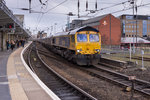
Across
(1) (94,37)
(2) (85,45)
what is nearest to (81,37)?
(2) (85,45)

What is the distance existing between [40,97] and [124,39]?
61694 mm

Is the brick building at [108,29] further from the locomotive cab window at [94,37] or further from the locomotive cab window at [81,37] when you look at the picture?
the locomotive cab window at [81,37]

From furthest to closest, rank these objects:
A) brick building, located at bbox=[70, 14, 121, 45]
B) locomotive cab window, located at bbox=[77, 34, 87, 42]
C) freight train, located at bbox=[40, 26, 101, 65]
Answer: brick building, located at bbox=[70, 14, 121, 45] → locomotive cab window, located at bbox=[77, 34, 87, 42] → freight train, located at bbox=[40, 26, 101, 65]

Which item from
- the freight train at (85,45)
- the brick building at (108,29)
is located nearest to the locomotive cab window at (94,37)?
the freight train at (85,45)

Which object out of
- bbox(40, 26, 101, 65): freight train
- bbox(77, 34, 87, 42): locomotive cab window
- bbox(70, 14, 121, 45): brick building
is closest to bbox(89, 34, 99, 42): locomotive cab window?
bbox(40, 26, 101, 65): freight train

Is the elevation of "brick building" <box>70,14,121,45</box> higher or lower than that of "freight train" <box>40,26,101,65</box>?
higher

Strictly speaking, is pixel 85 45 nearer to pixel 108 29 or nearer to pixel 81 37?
pixel 81 37

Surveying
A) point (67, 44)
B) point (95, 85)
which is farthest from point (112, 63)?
point (95, 85)

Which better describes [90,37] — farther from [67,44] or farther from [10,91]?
[10,91]

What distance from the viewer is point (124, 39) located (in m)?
63.4

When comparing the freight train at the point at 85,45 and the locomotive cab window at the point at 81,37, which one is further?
the locomotive cab window at the point at 81,37

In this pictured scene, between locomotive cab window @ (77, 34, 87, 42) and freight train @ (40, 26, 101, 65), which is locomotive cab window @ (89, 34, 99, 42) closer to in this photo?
freight train @ (40, 26, 101, 65)

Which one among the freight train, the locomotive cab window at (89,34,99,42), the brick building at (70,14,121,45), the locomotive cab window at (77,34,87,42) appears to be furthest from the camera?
the brick building at (70,14,121,45)

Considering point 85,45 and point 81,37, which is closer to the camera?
point 85,45
